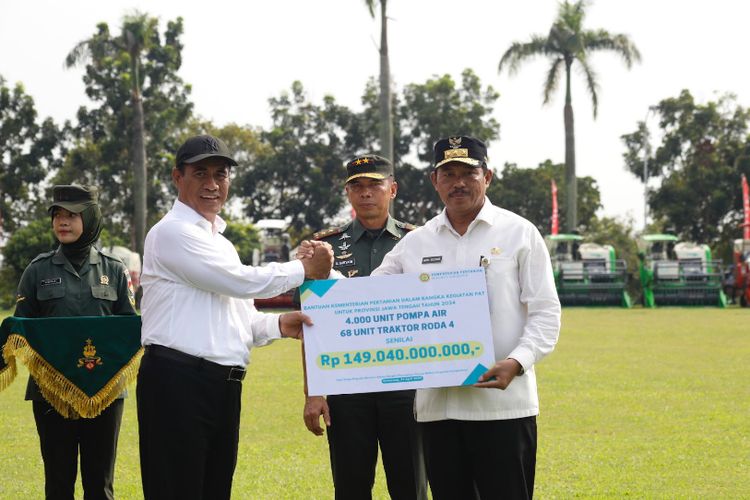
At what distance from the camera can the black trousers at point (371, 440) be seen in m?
→ 5.08

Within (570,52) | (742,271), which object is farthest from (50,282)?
(570,52)

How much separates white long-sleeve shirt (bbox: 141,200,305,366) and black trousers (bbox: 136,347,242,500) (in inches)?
2.9

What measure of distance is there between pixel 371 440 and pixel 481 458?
111 centimetres

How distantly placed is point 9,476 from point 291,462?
2004 mm

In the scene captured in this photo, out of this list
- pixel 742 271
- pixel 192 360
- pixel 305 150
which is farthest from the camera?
pixel 305 150

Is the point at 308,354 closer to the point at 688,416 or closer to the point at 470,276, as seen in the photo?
the point at 470,276

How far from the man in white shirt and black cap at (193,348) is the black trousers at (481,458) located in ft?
2.51

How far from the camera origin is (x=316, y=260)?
4500 millimetres

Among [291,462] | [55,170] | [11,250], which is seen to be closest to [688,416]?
[291,462]

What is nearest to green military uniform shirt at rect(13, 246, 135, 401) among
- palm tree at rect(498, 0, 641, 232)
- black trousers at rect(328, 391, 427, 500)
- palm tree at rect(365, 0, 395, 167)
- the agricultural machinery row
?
black trousers at rect(328, 391, 427, 500)

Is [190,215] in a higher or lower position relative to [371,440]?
higher

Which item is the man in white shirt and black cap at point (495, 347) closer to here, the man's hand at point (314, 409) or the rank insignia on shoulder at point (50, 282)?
the man's hand at point (314, 409)

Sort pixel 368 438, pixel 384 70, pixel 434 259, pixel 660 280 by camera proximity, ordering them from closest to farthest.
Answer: pixel 434 259 < pixel 368 438 < pixel 384 70 < pixel 660 280

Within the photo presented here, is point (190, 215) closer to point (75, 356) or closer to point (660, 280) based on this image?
point (75, 356)
